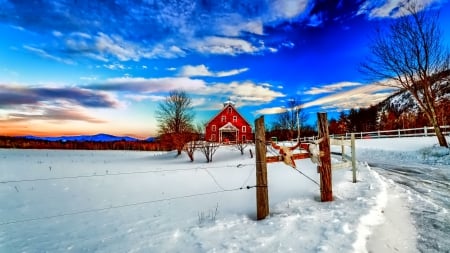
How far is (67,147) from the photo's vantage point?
45562mm

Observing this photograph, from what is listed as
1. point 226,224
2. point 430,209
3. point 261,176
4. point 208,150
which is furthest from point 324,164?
point 208,150

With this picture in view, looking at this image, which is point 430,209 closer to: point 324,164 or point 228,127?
point 324,164

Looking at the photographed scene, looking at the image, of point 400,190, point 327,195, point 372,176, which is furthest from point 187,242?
point 372,176

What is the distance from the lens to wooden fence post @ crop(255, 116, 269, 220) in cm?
518

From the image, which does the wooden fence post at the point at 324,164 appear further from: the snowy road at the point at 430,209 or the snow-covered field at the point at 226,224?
the snowy road at the point at 430,209

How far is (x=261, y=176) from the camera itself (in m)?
5.26

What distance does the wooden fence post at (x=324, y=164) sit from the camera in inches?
239

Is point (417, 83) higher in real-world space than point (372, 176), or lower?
higher

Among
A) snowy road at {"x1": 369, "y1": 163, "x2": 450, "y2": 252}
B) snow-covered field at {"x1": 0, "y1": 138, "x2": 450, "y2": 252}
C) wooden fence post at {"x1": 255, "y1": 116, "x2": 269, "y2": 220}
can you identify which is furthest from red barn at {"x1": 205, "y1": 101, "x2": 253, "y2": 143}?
wooden fence post at {"x1": 255, "y1": 116, "x2": 269, "y2": 220}

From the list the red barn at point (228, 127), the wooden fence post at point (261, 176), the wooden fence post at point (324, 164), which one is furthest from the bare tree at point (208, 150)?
the wooden fence post at point (261, 176)

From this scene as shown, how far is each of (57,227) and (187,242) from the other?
13.0ft

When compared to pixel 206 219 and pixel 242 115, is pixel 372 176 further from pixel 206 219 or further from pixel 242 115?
pixel 242 115

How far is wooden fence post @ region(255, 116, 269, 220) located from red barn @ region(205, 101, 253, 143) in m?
40.8

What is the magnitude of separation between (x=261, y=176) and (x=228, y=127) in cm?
4134
